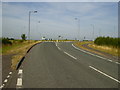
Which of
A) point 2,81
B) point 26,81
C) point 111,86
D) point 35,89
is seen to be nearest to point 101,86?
point 111,86

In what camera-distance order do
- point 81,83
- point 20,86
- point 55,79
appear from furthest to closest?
point 55,79 < point 81,83 < point 20,86

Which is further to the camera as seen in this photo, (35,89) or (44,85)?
(44,85)

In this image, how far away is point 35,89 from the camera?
6488 millimetres

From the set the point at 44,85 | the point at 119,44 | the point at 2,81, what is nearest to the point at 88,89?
the point at 44,85

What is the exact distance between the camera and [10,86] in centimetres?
692

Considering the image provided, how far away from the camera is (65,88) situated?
6.67 meters

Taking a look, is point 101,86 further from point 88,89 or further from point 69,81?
point 69,81

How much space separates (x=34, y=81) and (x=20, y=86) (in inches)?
35.4

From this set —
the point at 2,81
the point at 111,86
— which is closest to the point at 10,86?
the point at 2,81

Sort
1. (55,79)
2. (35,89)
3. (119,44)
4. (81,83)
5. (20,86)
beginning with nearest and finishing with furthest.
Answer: (35,89), (20,86), (81,83), (55,79), (119,44)

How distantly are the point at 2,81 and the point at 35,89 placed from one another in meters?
1.95

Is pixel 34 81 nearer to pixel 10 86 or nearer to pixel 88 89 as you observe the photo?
pixel 10 86

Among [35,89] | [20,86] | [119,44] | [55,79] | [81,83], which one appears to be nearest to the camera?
[35,89]

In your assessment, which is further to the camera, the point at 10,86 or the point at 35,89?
the point at 10,86
